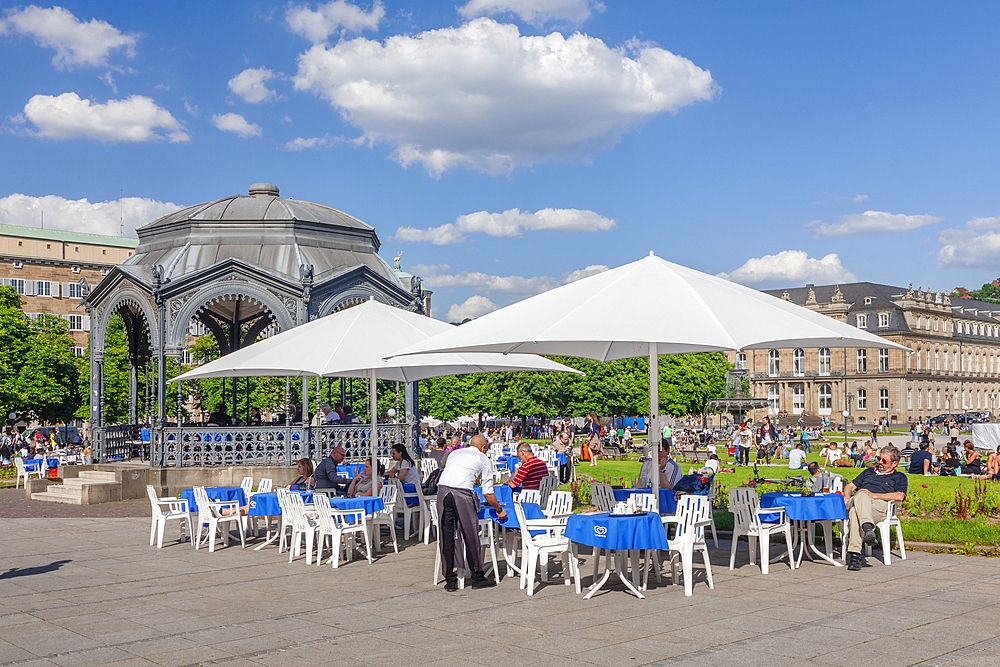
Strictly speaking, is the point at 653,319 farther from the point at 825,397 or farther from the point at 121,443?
the point at 825,397

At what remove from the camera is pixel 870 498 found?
1136 centimetres

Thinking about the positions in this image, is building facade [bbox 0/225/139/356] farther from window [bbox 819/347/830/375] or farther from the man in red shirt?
the man in red shirt

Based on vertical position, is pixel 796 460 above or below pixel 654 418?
below

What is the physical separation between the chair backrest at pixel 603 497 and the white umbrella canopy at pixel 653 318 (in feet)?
9.66

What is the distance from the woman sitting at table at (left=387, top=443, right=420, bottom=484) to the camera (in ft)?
48.7

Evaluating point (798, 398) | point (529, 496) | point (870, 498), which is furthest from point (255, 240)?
point (798, 398)

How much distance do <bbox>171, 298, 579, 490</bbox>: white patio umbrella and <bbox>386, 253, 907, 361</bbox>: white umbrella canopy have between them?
3.19 metres

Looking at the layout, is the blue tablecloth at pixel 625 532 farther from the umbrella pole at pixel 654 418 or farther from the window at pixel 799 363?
the window at pixel 799 363

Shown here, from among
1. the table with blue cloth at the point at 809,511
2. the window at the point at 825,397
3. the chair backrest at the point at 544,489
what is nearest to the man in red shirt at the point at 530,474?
the chair backrest at the point at 544,489

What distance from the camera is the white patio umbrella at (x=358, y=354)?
13.9 metres

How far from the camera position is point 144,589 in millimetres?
10133

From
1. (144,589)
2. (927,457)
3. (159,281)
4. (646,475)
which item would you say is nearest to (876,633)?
(646,475)

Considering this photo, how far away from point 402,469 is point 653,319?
6.54 metres

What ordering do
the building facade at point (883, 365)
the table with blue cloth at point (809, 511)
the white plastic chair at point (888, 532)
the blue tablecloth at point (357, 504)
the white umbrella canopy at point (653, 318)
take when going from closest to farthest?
the white umbrella canopy at point (653, 318)
the table with blue cloth at point (809, 511)
the white plastic chair at point (888, 532)
the blue tablecloth at point (357, 504)
the building facade at point (883, 365)
